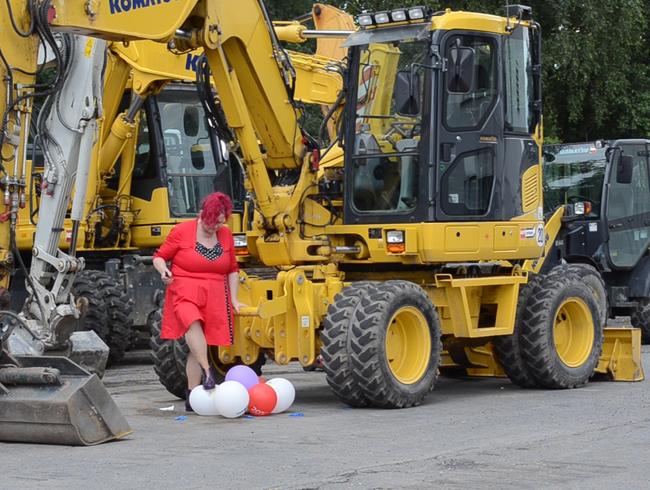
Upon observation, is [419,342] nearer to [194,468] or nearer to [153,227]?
[194,468]

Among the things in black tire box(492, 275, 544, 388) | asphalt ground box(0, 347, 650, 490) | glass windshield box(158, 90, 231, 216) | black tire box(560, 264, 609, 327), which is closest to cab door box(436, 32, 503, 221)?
black tire box(492, 275, 544, 388)

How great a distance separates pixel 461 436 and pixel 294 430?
128 cm

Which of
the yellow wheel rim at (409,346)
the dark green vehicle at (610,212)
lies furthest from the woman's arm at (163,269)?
the dark green vehicle at (610,212)

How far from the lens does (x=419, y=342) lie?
40.0 feet

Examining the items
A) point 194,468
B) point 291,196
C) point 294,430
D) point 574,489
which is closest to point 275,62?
point 291,196

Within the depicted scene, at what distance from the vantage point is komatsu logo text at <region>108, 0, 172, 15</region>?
1093 cm

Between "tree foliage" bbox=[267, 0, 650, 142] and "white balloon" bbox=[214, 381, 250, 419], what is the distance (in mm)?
16775

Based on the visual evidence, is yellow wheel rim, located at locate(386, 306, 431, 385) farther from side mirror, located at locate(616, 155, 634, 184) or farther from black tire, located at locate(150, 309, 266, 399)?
side mirror, located at locate(616, 155, 634, 184)

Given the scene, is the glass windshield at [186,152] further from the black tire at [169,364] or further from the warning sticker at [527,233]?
the warning sticker at [527,233]

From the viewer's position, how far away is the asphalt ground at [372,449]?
27.9ft

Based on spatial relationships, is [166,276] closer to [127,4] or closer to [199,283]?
[199,283]

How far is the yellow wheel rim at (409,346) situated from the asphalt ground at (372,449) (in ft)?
1.20

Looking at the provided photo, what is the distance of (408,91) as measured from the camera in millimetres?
12594

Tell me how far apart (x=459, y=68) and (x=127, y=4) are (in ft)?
10.5
